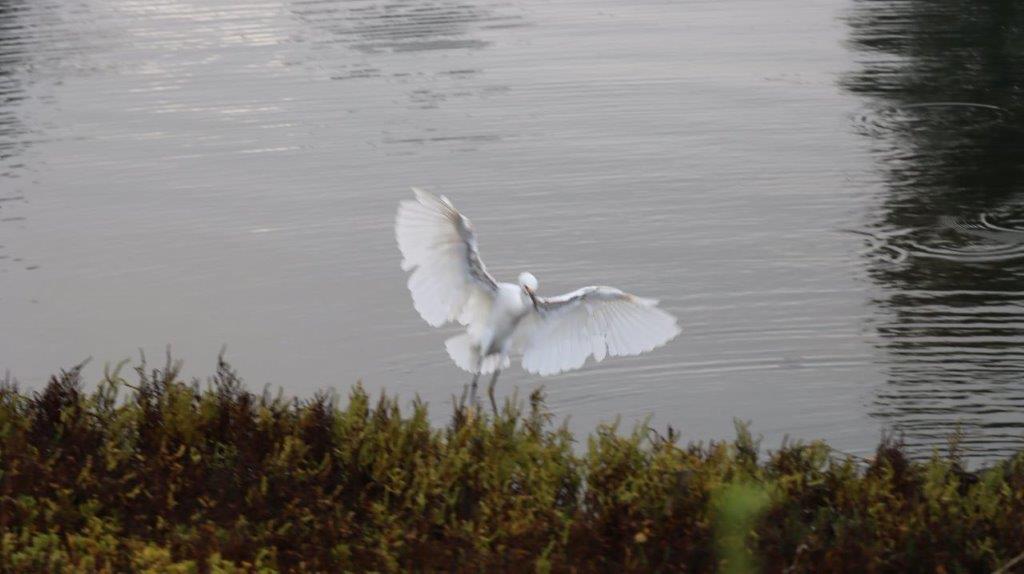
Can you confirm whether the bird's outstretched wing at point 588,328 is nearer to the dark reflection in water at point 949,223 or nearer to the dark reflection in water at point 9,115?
the dark reflection in water at point 949,223

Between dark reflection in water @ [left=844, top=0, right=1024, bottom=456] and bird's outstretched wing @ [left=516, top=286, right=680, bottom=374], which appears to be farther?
dark reflection in water @ [left=844, top=0, right=1024, bottom=456]

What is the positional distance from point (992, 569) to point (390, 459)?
294cm

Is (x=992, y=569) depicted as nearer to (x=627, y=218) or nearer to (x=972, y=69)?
(x=627, y=218)

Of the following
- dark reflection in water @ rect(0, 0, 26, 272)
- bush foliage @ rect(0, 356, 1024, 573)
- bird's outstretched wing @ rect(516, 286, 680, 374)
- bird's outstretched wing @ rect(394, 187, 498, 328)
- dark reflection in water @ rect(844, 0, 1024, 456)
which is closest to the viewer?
bush foliage @ rect(0, 356, 1024, 573)

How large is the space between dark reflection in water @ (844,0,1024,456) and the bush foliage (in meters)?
1.47

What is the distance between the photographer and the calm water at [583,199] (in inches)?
411

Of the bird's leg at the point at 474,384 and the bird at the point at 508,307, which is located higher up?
the bird at the point at 508,307

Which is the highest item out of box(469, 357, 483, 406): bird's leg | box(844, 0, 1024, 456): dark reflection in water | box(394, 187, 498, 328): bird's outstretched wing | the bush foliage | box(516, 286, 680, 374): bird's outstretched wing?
box(394, 187, 498, 328): bird's outstretched wing

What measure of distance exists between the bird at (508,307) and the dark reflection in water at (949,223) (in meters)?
1.78

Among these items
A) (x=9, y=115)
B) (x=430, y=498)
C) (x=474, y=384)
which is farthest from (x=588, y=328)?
(x=9, y=115)

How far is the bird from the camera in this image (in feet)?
28.8

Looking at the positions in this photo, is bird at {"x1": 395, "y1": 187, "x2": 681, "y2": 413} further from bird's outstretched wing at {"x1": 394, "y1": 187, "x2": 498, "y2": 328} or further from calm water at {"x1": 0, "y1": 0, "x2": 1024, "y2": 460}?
calm water at {"x1": 0, "y1": 0, "x2": 1024, "y2": 460}

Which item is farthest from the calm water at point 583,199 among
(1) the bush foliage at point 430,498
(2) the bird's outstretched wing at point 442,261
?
(1) the bush foliage at point 430,498

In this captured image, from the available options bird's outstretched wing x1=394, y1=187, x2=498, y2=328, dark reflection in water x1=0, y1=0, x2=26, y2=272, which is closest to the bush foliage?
bird's outstretched wing x1=394, y1=187, x2=498, y2=328
